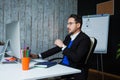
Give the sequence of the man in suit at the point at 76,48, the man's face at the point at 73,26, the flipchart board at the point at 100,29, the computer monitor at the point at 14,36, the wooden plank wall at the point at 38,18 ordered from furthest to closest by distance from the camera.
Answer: the wooden plank wall at the point at 38,18 < the flipchart board at the point at 100,29 < the man's face at the point at 73,26 < the man in suit at the point at 76,48 < the computer monitor at the point at 14,36

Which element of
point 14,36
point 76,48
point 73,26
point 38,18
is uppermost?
→ point 38,18

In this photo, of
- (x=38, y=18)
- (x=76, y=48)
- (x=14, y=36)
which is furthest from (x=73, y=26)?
(x=38, y=18)

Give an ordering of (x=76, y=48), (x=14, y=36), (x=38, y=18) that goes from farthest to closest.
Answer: (x=38, y=18) → (x=76, y=48) → (x=14, y=36)

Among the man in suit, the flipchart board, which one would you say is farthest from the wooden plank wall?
the man in suit

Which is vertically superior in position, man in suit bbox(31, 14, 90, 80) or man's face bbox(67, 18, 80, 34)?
man's face bbox(67, 18, 80, 34)

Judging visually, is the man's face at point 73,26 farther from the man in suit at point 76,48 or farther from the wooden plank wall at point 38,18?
the wooden plank wall at point 38,18

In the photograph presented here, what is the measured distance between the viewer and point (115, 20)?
15.1 ft

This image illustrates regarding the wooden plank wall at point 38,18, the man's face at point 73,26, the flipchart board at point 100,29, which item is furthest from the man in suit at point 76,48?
the wooden plank wall at point 38,18

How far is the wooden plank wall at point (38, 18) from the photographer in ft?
14.9

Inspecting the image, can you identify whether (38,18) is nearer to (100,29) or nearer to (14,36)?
(100,29)

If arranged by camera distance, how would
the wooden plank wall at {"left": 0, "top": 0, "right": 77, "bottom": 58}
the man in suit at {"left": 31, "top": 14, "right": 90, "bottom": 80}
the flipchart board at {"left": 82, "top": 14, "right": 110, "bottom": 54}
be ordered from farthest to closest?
the wooden plank wall at {"left": 0, "top": 0, "right": 77, "bottom": 58} < the flipchart board at {"left": 82, "top": 14, "right": 110, "bottom": 54} < the man in suit at {"left": 31, "top": 14, "right": 90, "bottom": 80}

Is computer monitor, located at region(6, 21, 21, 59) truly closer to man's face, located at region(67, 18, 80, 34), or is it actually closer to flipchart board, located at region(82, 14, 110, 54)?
man's face, located at region(67, 18, 80, 34)

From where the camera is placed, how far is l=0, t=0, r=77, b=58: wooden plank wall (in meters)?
4.54

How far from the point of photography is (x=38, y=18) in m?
4.93
